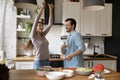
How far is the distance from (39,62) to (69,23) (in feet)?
2.52

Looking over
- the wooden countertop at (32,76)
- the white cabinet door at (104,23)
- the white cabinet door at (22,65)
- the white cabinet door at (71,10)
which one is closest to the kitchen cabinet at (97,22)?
the white cabinet door at (104,23)

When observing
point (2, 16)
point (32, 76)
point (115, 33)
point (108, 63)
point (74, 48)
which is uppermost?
point (2, 16)

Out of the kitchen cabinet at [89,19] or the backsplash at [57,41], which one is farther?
the backsplash at [57,41]

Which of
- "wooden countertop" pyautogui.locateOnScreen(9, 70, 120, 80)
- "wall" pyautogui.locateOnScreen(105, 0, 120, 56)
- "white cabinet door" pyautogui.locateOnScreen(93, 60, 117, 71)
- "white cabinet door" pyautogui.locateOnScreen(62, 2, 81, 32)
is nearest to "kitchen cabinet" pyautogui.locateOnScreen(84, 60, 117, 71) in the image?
"white cabinet door" pyautogui.locateOnScreen(93, 60, 117, 71)

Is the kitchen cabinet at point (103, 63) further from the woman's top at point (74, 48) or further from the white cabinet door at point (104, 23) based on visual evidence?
the woman's top at point (74, 48)

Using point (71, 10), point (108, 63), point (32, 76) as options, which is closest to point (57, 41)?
point (71, 10)

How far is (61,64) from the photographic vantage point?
13.4ft

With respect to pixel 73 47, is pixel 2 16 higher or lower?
higher

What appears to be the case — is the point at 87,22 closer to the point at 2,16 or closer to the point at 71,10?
the point at 71,10

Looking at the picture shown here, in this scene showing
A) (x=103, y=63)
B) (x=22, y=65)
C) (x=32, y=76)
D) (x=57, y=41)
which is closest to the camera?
(x=32, y=76)

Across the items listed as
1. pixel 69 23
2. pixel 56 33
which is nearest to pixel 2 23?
pixel 56 33

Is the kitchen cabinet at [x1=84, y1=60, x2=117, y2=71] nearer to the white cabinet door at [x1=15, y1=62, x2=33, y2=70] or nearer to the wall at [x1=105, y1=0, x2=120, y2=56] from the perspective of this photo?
the wall at [x1=105, y1=0, x2=120, y2=56]

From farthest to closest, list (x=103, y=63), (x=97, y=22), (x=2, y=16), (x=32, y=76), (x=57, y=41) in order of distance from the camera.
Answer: (x=57, y=41)
(x=97, y=22)
(x=2, y=16)
(x=103, y=63)
(x=32, y=76)

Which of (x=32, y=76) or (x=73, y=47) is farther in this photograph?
(x=73, y=47)
